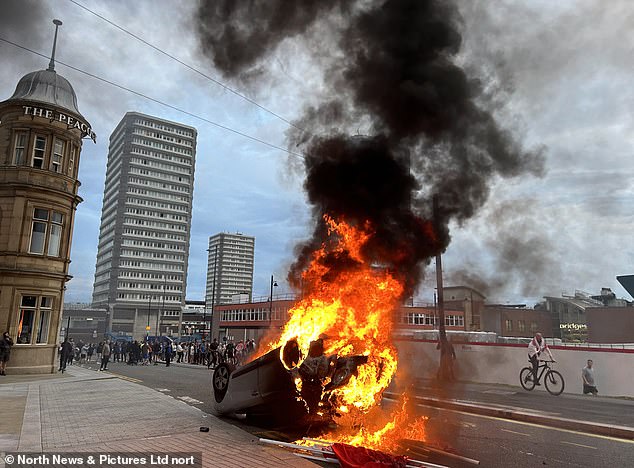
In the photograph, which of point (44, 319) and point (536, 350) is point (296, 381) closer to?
point (536, 350)

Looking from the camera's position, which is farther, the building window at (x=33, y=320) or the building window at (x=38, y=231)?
the building window at (x=38, y=231)

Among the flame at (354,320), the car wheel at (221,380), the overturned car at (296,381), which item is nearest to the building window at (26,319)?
the car wheel at (221,380)

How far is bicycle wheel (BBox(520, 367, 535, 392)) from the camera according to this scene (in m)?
15.4

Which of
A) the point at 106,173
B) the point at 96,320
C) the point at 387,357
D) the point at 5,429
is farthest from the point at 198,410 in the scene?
the point at 106,173

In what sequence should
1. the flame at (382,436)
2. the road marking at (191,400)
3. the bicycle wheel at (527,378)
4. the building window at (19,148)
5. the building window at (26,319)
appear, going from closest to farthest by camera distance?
the flame at (382,436), the road marking at (191,400), the bicycle wheel at (527,378), the building window at (26,319), the building window at (19,148)

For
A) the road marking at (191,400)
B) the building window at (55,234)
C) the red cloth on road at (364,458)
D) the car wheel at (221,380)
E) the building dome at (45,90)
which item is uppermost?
the building dome at (45,90)

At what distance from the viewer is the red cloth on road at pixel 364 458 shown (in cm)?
546

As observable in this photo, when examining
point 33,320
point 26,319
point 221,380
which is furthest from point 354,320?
point 26,319

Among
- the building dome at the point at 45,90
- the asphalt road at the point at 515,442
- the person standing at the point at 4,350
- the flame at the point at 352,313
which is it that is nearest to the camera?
the asphalt road at the point at 515,442

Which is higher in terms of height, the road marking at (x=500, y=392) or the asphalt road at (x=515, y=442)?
the asphalt road at (x=515, y=442)

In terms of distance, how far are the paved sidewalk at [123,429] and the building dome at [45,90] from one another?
1432 cm

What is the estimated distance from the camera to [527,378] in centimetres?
1556

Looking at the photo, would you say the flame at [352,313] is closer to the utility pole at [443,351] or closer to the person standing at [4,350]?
the utility pole at [443,351]

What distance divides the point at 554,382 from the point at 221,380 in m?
11.8
